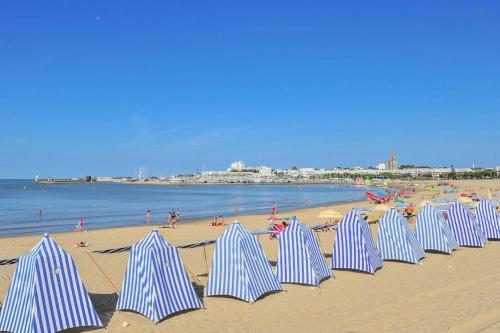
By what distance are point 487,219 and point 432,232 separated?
13.4 ft

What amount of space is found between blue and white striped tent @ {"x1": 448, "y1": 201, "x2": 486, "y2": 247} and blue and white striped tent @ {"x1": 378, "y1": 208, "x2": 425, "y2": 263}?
3.15 metres

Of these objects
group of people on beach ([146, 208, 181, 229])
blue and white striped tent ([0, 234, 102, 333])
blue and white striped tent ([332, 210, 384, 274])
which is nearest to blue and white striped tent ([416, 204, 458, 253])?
blue and white striped tent ([332, 210, 384, 274])

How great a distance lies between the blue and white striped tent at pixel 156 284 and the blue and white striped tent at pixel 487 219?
1249 centimetres

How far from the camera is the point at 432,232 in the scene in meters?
14.8

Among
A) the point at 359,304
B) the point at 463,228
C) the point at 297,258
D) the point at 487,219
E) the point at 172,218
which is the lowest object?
the point at 359,304

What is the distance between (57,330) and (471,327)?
6.33 metres

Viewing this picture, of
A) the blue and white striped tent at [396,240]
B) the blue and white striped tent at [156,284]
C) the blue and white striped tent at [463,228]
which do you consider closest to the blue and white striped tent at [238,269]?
the blue and white striped tent at [156,284]

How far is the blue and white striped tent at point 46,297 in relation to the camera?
734 centimetres

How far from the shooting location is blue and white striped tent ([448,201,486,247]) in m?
16.0

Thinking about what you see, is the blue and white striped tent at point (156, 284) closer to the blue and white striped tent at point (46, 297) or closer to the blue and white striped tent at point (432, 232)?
the blue and white striped tent at point (46, 297)

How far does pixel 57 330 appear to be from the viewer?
7.41 meters

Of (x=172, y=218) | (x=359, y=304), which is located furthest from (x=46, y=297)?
(x=172, y=218)

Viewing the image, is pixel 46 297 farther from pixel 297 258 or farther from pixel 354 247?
pixel 354 247

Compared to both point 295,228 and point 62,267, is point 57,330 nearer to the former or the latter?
point 62,267
